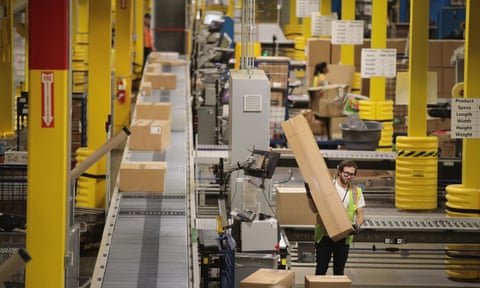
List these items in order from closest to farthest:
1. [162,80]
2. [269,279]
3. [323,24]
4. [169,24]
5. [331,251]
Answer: [269,279], [331,251], [162,80], [323,24], [169,24]

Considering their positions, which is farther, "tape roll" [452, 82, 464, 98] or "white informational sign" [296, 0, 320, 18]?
"white informational sign" [296, 0, 320, 18]

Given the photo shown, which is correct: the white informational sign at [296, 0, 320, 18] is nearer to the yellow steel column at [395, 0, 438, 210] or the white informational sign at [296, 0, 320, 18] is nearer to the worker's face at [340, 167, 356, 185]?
the yellow steel column at [395, 0, 438, 210]

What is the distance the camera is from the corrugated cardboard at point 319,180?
36.8 feet

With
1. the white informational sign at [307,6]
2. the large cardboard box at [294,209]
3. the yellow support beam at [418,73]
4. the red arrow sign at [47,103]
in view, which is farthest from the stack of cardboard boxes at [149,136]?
the white informational sign at [307,6]

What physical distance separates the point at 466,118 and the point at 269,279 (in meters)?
4.74

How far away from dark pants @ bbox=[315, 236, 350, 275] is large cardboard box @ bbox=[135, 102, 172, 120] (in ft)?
19.4

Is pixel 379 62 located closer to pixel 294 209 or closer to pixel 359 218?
pixel 294 209

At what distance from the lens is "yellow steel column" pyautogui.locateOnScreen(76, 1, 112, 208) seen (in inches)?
631

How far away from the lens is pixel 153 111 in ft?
55.8

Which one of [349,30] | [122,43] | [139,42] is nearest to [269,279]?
[122,43]

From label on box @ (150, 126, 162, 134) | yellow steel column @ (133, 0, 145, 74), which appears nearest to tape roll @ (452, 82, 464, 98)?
label on box @ (150, 126, 162, 134)

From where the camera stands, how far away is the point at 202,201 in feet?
48.9

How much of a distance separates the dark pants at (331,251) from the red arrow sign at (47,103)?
4222 millimetres

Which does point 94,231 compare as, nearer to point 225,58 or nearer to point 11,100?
point 11,100
